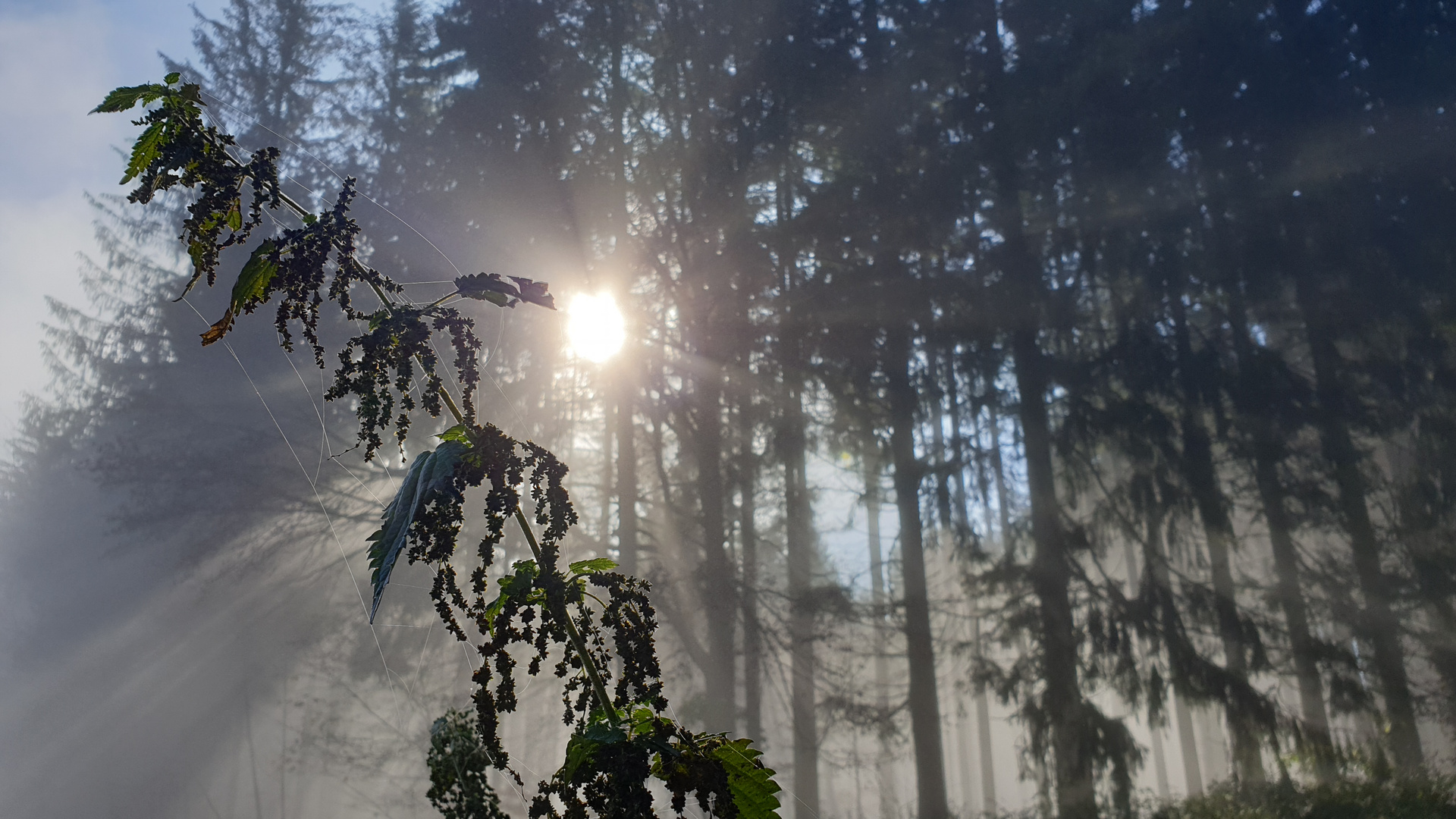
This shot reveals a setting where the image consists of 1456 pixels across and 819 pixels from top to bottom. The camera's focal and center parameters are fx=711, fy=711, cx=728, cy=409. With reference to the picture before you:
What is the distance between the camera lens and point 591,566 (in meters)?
0.52

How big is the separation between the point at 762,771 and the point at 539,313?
13.2ft

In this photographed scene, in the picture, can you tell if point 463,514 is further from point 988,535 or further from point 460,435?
point 988,535

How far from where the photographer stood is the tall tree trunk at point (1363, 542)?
11.0ft

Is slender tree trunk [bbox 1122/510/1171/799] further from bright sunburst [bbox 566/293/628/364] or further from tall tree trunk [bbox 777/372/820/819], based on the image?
bright sunburst [bbox 566/293/628/364]

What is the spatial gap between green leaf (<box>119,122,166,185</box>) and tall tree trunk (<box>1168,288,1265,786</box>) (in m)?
4.24

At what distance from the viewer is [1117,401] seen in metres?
3.80

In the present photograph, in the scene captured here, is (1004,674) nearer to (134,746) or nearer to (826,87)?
(826,87)

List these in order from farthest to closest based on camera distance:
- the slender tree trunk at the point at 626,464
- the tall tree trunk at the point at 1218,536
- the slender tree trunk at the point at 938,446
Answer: the slender tree trunk at the point at 626,464
the slender tree trunk at the point at 938,446
the tall tree trunk at the point at 1218,536

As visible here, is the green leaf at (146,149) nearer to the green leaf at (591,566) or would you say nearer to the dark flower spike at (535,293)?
the dark flower spike at (535,293)

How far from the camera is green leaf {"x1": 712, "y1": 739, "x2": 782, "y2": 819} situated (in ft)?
1.50

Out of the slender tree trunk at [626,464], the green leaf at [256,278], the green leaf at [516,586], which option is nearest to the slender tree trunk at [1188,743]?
the slender tree trunk at [626,464]

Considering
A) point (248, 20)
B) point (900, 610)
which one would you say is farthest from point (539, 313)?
point (248, 20)

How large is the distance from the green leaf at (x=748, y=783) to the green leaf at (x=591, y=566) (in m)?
0.15

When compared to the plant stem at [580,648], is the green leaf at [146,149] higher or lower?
higher
